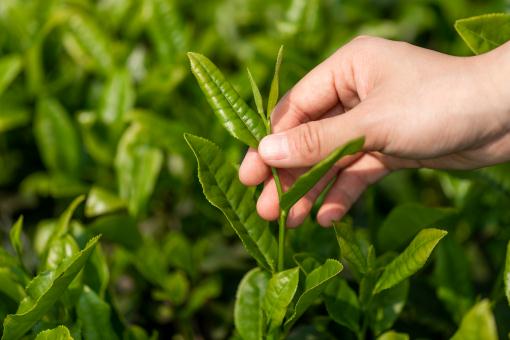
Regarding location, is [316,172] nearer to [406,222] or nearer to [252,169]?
[252,169]

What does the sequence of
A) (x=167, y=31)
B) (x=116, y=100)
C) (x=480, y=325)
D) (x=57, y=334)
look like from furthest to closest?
1. (x=167, y=31)
2. (x=116, y=100)
3. (x=57, y=334)
4. (x=480, y=325)

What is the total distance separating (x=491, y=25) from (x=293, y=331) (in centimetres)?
85

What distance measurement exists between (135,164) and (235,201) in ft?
2.10

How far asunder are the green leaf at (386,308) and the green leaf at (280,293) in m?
0.27

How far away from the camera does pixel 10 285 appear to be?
4.52ft

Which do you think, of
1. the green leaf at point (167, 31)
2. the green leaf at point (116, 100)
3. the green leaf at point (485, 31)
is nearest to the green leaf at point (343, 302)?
the green leaf at point (485, 31)

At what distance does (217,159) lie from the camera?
1291mm

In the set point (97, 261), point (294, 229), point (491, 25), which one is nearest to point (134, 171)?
point (97, 261)

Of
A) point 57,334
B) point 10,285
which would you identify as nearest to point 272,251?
point 57,334

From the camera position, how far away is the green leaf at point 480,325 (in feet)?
3.36

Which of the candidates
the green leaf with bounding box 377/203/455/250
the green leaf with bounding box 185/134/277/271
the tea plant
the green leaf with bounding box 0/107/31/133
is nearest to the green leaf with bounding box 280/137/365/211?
the tea plant

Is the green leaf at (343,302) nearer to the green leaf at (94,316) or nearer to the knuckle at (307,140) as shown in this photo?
the knuckle at (307,140)

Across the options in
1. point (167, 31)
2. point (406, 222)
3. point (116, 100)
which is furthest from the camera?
point (167, 31)

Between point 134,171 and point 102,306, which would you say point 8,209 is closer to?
point 134,171
